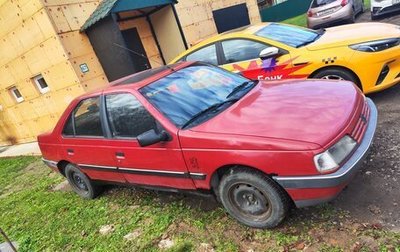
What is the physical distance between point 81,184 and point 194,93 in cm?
267

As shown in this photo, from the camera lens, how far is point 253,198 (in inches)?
127

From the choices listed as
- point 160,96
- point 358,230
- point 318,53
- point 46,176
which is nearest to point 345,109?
point 358,230

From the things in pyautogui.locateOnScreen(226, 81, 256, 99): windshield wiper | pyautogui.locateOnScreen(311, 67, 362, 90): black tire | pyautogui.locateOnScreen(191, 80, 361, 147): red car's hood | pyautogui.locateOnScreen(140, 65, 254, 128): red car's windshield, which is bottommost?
pyautogui.locateOnScreen(311, 67, 362, 90): black tire

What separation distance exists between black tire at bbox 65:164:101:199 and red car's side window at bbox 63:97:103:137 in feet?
2.14

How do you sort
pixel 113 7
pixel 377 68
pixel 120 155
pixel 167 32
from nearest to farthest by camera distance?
1. pixel 120 155
2. pixel 377 68
3. pixel 113 7
4. pixel 167 32

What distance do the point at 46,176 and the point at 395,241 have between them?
6.72m

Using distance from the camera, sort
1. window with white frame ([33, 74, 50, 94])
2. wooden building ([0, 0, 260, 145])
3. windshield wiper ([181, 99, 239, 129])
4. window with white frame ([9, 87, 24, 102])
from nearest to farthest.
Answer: windshield wiper ([181, 99, 239, 129]), wooden building ([0, 0, 260, 145]), window with white frame ([33, 74, 50, 94]), window with white frame ([9, 87, 24, 102])

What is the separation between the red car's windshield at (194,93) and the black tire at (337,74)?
1.55 meters

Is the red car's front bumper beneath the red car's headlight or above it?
beneath

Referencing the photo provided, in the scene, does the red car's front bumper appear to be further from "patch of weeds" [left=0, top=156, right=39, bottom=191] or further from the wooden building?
"patch of weeds" [left=0, top=156, right=39, bottom=191]

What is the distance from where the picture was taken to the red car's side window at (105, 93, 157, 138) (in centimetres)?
365

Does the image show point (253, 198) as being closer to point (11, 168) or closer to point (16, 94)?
point (11, 168)

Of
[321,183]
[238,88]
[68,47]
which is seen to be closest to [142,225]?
[238,88]

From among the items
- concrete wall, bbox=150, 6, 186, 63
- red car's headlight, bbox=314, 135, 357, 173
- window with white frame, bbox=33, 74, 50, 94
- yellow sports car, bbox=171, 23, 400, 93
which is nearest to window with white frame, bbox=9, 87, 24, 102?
window with white frame, bbox=33, 74, 50, 94
